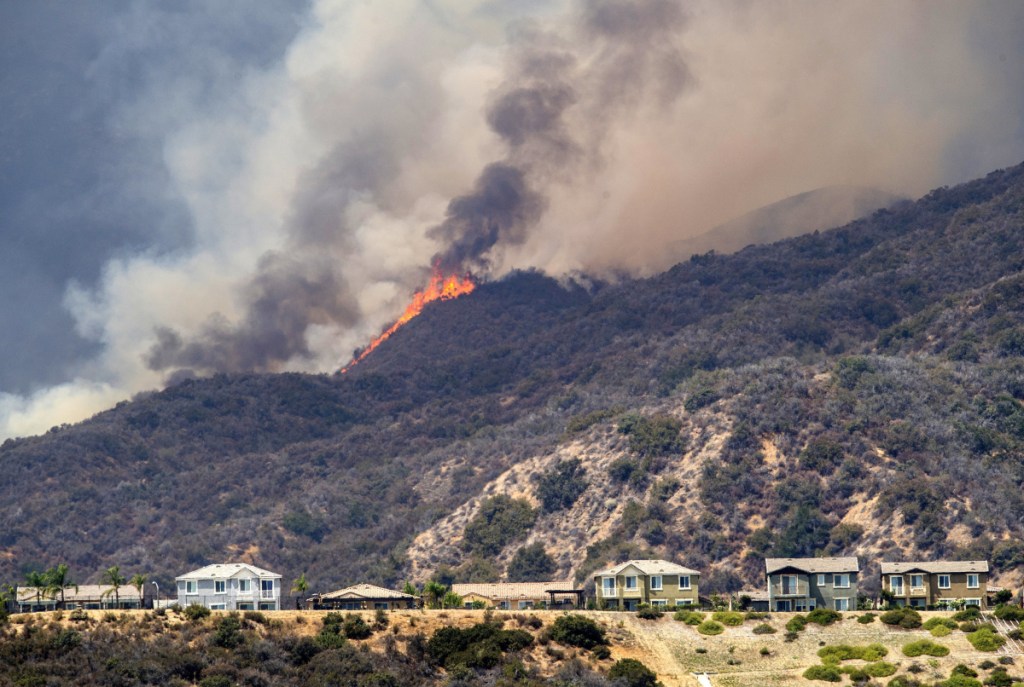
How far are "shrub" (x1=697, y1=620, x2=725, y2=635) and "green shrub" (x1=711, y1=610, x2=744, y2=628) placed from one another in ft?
2.89

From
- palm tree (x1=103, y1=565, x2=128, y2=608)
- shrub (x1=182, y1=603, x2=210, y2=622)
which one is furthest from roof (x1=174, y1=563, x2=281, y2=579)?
shrub (x1=182, y1=603, x2=210, y2=622)

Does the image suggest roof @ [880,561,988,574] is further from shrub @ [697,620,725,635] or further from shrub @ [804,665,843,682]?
shrub @ [804,665,843,682]

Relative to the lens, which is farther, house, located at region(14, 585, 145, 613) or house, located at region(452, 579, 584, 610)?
house, located at region(452, 579, 584, 610)

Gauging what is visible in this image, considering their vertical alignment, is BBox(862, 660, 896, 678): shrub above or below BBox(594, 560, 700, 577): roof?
below

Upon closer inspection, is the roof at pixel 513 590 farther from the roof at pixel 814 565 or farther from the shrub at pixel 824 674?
the shrub at pixel 824 674

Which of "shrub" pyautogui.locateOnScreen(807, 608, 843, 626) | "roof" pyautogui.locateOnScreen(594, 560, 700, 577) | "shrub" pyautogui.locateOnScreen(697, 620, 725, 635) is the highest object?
"roof" pyautogui.locateOnScreen(594, 560, 700, 577)

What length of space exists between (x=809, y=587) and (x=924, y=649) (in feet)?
87.5

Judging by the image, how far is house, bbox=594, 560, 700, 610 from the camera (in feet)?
589

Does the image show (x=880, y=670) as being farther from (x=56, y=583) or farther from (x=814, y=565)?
(x=56, y=583)

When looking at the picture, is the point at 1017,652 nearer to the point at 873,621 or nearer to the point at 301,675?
the point at 873,621

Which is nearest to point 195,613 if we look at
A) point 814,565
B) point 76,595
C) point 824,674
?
point 76,595

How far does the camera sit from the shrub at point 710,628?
158m

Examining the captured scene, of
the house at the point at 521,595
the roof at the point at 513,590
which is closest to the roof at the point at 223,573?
the house at the point at 521,595

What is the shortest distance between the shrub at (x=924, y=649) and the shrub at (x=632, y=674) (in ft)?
68.2
